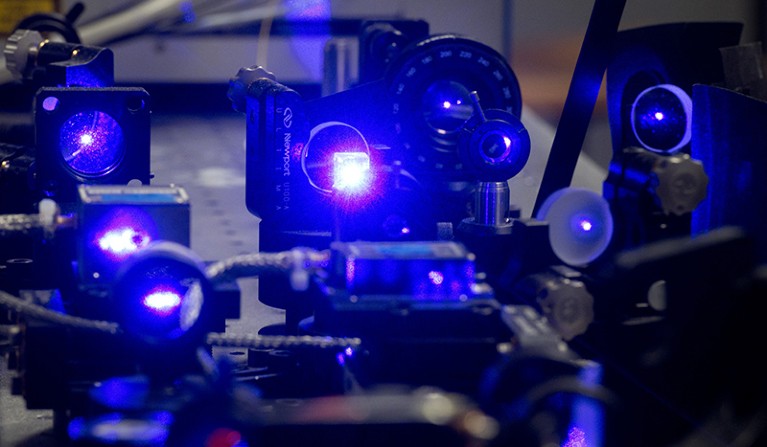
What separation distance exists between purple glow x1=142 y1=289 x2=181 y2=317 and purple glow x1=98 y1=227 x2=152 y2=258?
98mm

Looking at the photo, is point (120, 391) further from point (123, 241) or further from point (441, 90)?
point (441, 90)

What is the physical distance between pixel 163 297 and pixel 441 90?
82 centimetres

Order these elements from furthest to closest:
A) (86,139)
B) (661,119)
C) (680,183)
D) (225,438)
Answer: (661,119)
(86,139)
(680,183)
(225,438)

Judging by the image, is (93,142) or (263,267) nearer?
(263,267)

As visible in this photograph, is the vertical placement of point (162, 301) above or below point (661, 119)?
below

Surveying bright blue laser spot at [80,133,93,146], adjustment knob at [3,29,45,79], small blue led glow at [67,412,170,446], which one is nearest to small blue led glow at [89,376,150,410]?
small blue led glow at [67,412,170,446]

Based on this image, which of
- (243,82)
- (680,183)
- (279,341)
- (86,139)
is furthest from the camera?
(243,82)

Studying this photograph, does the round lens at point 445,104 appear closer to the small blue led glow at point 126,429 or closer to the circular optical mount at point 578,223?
the circular optical mount at point 578,223

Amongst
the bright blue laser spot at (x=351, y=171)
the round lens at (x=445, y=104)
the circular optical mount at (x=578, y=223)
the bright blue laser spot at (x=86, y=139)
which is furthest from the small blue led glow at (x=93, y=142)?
the circular optical mount at (x=578, y=223)

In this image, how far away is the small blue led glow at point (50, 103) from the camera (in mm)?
1671

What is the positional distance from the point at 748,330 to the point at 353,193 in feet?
2.34

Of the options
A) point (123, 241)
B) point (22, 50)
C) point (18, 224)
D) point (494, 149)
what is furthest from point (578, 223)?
point (22, 50)

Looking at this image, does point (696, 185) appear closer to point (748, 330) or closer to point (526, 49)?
point (748, 330)

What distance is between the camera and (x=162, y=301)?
1.36 metres
